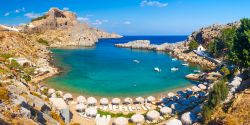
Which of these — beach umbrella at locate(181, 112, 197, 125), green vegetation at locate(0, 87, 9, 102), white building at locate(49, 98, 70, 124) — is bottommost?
Answer: beach umbrella at locate(181, 112, 197, 125)

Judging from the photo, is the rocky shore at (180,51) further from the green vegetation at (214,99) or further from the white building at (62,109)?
the white building at (62,109)

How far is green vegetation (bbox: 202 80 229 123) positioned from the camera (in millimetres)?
35406

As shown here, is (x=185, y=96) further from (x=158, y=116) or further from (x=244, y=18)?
(x=244, y=18)

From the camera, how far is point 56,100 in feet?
136

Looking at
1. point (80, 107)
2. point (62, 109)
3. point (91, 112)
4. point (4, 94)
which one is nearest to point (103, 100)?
point (80, 107)

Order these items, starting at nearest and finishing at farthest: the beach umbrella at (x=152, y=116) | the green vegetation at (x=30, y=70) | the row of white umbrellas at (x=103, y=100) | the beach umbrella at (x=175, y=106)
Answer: the beach umbrella at (x=152, y=116) → the beach umbrella at (x=175, y=106) → the row of white umbrellas at (x=103, y=100) → the green vegetation at (x=30, y=70)

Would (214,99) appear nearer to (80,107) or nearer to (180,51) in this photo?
(80,107)

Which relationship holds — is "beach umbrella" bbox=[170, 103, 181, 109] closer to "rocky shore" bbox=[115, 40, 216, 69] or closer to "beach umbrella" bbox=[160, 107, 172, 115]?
"beach umbrella" bbox=[160, 107, 172, 115]

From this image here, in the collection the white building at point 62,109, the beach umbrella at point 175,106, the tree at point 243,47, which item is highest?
the tree at point 243,47

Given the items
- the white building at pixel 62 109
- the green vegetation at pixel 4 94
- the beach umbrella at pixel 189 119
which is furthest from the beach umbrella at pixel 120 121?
the green vegetation at pixel 4 94

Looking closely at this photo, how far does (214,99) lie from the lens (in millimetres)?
37375

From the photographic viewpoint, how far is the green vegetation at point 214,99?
116 ft

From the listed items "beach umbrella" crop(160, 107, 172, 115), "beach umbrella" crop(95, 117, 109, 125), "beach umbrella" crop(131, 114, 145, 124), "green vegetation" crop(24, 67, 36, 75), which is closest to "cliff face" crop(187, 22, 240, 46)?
"green vegetation" crop(24, 67, 36, 75)

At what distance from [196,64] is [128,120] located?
64.5 m
